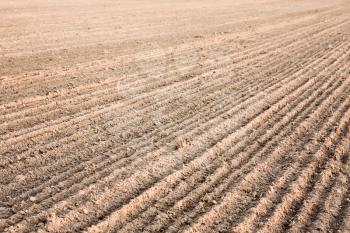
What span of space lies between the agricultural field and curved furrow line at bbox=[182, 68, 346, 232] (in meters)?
0.02

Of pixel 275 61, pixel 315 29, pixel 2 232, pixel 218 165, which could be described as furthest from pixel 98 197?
pixel 315 29

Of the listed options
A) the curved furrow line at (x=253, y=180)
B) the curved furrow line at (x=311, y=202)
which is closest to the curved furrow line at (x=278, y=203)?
the curved furrow line at (x=311, y=202)

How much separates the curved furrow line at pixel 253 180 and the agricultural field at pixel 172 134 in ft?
0.06

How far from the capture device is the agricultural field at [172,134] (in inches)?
169

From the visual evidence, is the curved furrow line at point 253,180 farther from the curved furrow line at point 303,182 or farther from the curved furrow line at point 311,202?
the curved furrow line at point 311,202

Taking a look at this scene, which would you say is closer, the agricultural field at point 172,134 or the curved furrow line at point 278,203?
the curved furrow line at point 278,203

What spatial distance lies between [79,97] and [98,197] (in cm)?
327

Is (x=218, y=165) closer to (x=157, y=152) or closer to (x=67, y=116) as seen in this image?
(x=157, y=152)

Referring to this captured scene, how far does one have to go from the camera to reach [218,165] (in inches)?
205

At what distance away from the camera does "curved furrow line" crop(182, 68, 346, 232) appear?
13.8ft

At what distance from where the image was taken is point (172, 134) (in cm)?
606

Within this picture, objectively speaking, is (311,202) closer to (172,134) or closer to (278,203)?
(278,203)

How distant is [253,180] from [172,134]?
5.51 ft

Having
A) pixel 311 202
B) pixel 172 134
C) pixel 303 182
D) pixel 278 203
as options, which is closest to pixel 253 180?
pixel 278 203
